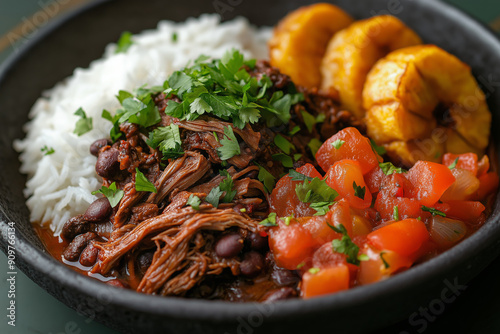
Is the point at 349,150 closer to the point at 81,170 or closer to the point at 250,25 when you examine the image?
the point at 81,170

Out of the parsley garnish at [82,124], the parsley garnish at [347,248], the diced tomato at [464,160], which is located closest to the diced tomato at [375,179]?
the parsley garnish at [347,248]

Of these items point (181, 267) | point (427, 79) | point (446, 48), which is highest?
point (181, 267)

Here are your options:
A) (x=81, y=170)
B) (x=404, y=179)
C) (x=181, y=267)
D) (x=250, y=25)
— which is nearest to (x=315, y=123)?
(x=404, y=179)

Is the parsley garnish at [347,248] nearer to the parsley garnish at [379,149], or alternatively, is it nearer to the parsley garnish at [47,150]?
the parsley garnish at [379,149]

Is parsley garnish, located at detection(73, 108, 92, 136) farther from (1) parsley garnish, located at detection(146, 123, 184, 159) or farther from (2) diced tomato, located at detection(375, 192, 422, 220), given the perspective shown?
(2) diced tomato, located at detection(375, 192, 422, 220)

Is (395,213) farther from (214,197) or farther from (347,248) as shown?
(214,197)

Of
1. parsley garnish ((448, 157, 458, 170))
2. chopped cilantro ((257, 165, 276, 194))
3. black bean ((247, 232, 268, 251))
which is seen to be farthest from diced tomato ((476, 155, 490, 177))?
black bean ((247, 232, 268, 251))
